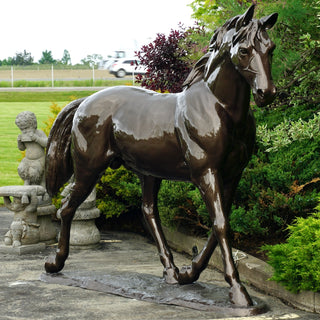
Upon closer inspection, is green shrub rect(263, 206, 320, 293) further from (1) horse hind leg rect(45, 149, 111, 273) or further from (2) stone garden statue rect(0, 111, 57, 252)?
(2) stone garden statue rect(0, 111, 57, 252)

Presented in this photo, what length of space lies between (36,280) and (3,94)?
28.1m

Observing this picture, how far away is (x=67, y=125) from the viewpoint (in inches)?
213

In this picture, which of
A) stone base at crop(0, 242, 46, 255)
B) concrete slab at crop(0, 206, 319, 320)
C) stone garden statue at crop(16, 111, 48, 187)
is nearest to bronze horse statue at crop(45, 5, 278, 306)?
concrete slab at crop(0, 206, 319, 320)

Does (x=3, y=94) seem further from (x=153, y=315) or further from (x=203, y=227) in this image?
(x=153, y=315)

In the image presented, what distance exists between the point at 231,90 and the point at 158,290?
175 centimetres

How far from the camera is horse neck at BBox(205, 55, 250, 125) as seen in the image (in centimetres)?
415

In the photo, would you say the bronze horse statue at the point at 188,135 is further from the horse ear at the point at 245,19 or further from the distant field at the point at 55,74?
the distant field at the point at 55,74

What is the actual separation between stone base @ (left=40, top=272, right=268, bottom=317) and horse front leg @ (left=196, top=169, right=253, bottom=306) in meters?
0.09

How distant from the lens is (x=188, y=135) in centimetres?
437

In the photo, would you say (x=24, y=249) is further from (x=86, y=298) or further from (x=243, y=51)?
(x=243, y=51)

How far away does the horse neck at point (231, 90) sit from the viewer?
415cm

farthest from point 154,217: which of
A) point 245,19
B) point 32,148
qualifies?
point 32,148

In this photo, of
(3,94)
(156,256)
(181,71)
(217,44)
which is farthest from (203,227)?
(3,94)

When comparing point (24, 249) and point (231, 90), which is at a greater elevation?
point (231, 90)
